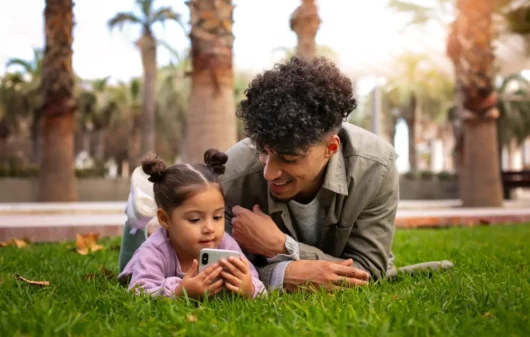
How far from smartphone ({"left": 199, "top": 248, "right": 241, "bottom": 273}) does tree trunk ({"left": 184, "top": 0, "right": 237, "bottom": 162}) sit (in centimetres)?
469

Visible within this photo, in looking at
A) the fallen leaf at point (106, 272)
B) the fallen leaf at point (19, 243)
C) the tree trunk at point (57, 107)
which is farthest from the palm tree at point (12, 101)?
the fallen leaf at point (106, 272)

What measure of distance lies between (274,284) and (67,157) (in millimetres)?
10265

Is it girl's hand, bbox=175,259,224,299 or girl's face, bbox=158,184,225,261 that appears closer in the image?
girl's hand, bbox=175,259,224,299

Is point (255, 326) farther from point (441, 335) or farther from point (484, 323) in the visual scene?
point (484, 323)

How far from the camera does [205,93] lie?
24.8ft

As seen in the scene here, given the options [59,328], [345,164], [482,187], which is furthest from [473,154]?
[59,328]

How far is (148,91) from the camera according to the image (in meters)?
25.2

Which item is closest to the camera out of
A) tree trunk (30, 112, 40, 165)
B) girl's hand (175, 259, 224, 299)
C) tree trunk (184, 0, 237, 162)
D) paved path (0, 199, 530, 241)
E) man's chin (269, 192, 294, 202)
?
girl's hand (175, 259, 224, 299)

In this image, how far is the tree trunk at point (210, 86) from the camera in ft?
24.6

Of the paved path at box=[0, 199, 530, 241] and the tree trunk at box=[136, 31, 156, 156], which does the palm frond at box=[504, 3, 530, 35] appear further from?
the tree trunk at box=[136, 31, 156, 156]

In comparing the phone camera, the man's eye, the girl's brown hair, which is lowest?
the phone camera

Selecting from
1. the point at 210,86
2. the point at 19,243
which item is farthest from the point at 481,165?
the point at 19,243

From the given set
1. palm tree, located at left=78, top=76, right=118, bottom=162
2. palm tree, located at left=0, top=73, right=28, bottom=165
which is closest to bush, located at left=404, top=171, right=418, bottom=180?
palm tree, located at left=78, top=76, right=118, bottom=162

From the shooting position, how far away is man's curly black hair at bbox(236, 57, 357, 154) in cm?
282
